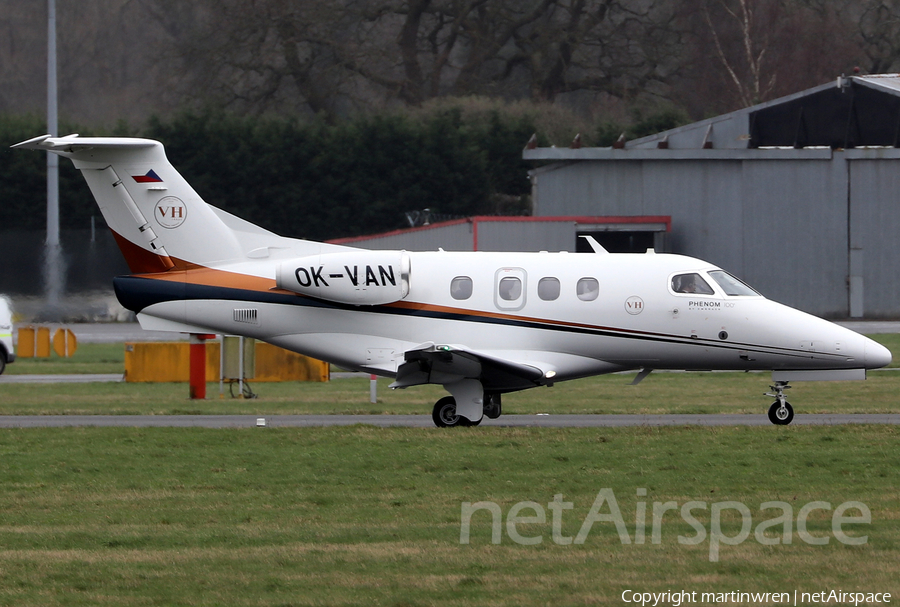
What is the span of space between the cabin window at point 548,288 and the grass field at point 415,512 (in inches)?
78.2

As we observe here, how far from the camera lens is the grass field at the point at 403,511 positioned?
346 inches

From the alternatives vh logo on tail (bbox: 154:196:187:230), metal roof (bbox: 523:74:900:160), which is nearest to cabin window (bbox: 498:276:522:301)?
vh logo on tail (bbox: 154:196:187:230)

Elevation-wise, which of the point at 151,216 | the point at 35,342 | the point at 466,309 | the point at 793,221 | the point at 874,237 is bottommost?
the point at 35,342

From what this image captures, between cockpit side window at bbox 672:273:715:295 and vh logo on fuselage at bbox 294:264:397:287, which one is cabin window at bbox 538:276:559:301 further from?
vh logo on fuselage at bbox 294:264:397:287

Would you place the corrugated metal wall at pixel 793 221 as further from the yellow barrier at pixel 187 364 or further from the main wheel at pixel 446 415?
the main wheel at pixel 446 415

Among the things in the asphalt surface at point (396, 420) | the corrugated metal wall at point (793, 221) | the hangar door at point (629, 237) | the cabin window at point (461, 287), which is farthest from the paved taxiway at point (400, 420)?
the corrugated metal wall at point (793, 221)

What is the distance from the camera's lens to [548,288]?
1803 cm

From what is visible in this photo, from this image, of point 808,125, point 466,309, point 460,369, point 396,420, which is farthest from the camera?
point 808,125

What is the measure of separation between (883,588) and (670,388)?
1829 centimetres

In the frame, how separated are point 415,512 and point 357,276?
22.3 feet

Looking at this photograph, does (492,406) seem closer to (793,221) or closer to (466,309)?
(466,309)

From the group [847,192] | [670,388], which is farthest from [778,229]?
[670,388]

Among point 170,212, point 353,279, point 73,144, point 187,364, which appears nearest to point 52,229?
point 187,364

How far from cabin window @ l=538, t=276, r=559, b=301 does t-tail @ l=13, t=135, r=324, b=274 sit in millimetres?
3932
